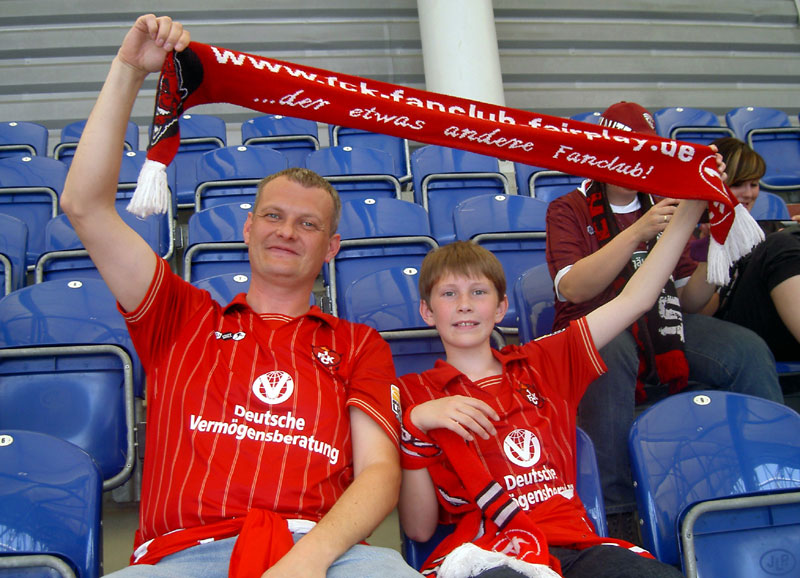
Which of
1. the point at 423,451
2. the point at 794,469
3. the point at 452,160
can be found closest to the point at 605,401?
the point at 794,469

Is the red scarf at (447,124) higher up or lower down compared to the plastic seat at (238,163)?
lower down

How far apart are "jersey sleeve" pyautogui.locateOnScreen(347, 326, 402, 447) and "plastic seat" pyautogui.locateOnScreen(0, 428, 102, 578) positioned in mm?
565

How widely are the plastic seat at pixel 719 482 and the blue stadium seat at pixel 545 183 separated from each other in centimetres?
245

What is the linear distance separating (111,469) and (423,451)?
0.99 metres

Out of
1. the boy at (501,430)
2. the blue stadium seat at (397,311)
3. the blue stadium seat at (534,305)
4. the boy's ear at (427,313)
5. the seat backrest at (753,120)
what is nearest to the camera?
the boy at (501,430)

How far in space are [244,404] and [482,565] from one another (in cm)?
56

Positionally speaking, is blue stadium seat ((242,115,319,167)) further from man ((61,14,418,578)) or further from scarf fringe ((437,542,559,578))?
scarf fringe ((437,542,559,578))

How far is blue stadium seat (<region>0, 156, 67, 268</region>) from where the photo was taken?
11.9ft

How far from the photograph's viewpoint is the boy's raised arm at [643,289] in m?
1.81

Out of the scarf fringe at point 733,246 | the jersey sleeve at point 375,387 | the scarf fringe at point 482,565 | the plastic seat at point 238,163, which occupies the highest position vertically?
the plastic seat at point 238,163

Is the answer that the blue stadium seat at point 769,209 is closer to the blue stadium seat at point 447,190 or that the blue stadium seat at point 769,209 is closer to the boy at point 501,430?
the blue stadium seat at point 447,190

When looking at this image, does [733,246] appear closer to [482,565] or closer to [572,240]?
[572,240]

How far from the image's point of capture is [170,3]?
639 cm

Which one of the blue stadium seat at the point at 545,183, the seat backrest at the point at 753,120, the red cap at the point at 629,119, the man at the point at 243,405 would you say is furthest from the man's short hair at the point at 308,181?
the seat backrest at the point at 753,120
